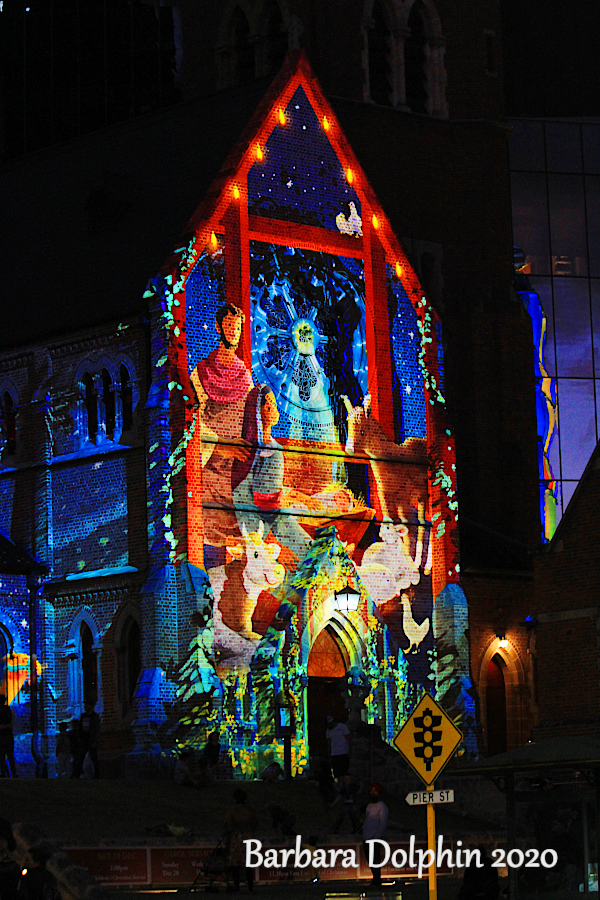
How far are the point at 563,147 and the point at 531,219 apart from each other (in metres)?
3.03

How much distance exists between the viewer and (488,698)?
168ft

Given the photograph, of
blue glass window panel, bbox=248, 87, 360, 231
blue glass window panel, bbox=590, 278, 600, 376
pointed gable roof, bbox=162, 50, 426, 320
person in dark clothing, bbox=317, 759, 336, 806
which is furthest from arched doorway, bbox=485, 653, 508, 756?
blue glass window panel, bbox=590, 278, 600, 376

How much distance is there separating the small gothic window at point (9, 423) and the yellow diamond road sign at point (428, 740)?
2342cm

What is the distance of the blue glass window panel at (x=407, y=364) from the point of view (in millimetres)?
48219

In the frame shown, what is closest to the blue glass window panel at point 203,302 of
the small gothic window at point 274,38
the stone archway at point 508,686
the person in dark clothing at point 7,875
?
the stone archway at point 508,686

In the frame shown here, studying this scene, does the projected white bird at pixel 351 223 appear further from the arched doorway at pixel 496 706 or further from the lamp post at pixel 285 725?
the arched doorway at pixel 496 706

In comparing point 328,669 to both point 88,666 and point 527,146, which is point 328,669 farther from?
point 527,146

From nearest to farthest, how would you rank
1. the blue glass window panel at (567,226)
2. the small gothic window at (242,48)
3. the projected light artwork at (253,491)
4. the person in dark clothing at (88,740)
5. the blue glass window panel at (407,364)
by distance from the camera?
1. the person in dark clothing at (88,740)
2. the projected light artwork at (253,491)
3. the blue glass window panel at (407,364)
4. the small gothic window at (242,48)
5. the blue glass window panel at (567,226)

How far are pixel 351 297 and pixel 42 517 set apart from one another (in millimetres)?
8383

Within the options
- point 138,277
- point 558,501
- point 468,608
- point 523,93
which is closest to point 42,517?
point 138,277

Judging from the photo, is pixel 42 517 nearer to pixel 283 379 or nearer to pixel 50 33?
pixel 283 379

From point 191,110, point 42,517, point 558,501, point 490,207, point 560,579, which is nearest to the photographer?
point 560,579

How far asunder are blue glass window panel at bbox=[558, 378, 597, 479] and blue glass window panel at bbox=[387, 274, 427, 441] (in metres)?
21.1

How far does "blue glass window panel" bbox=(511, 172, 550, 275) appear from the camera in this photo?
69812 millimetres
